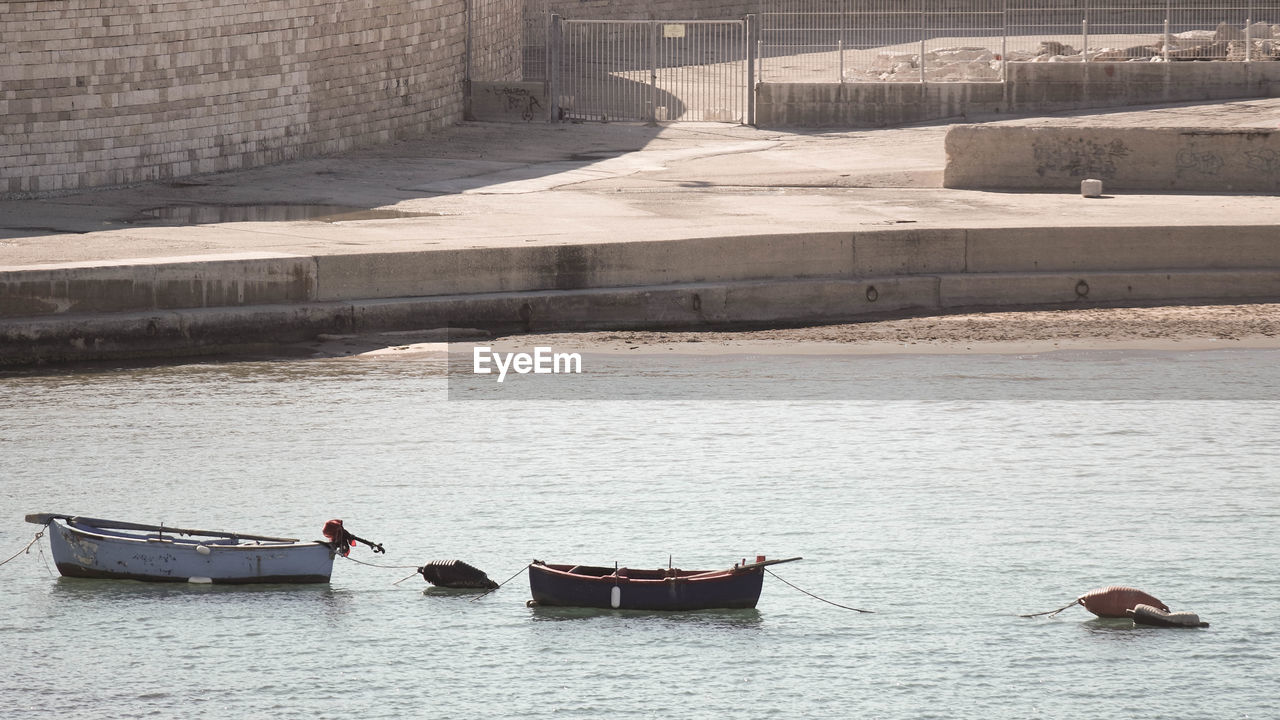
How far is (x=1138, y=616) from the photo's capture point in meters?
12.9

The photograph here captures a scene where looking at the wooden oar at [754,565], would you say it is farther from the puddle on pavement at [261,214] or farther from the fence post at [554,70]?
the fence post at [554,70]

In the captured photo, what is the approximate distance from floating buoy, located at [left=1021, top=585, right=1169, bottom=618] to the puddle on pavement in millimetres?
12439

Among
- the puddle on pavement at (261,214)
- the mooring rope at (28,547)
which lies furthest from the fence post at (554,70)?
the mooring rope at (28,547)

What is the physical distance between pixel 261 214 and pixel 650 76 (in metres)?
15.3

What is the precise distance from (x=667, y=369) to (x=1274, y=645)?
312 inches

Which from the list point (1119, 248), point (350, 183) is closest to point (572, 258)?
point (1119, 248)

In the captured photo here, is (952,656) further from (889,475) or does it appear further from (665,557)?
(889,475)

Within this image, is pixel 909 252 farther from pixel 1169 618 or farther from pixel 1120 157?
pixel 1169 618

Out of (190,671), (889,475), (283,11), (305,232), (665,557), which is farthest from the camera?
(283,11)

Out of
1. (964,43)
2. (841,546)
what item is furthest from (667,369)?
(964,43)

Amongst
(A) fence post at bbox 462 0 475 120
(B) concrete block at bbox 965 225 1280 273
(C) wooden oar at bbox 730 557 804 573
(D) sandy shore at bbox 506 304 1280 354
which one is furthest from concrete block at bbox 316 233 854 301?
(A) fence post at bbox 462 0 475 120

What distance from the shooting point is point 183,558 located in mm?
13609

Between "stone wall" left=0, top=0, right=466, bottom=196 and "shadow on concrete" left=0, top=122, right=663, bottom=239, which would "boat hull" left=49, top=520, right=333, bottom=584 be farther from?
"stone wall" left=0, top=0, right=466, bottom=196

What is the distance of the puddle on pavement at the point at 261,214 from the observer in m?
23.0
